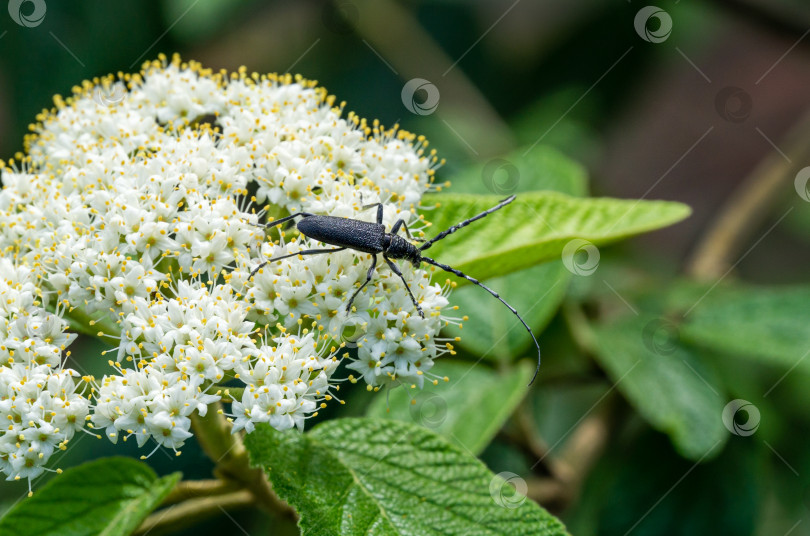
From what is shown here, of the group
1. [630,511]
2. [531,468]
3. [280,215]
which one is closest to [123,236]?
[280,215]

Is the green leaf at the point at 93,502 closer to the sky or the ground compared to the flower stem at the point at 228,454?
closer to the ground

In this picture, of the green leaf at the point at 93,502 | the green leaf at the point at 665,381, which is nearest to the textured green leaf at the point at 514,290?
the green leaf at the point at 665,381

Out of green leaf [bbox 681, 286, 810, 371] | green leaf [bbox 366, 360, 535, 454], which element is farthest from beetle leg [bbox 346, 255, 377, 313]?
green leaf [bbox 681, 286, 810, 371]

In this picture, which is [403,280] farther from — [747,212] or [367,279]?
[747,212]

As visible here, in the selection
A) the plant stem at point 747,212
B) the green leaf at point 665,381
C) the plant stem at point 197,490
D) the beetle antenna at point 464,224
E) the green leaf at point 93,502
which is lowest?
the green leaf at point 93,502

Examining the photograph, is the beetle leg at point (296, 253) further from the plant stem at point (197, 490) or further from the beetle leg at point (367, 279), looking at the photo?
the plant stem at point (197, 490)

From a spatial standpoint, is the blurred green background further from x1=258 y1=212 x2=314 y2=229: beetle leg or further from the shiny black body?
x1=258 y1=212 x2=314 y2=229: beetle leg
